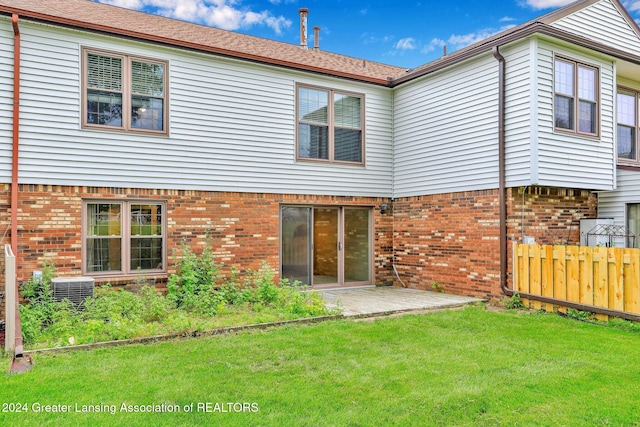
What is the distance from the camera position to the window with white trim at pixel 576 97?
864 centimetres

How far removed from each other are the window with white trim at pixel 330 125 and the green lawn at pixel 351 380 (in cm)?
513

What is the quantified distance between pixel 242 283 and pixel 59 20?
5.72 m

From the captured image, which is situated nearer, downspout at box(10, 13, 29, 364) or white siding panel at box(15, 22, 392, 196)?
downspout at box(10, 13, 29, 364)

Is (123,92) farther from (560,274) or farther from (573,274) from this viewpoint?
(573,274)

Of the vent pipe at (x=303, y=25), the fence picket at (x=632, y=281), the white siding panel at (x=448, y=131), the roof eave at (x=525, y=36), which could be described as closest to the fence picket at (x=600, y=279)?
the fence picket at (x=632, y=281)

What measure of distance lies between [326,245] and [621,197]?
6.36m

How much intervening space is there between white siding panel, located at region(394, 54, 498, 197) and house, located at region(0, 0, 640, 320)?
1.6 inches

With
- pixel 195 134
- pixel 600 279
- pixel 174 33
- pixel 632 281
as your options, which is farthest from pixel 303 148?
pixel 632 281

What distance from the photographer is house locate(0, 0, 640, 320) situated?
779cm

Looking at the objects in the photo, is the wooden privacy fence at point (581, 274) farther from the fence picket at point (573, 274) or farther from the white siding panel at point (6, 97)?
the white siding panel at point (6, 97)

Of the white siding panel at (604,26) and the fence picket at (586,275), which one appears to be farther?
the white siding panel at (604,26)

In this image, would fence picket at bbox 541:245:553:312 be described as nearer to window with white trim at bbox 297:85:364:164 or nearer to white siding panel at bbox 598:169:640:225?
white siding panel at bbox 598:169:640:225

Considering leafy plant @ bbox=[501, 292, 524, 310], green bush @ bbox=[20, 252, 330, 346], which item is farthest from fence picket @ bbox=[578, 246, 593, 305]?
green bush @ bbox=[20, 252, 330, 346]

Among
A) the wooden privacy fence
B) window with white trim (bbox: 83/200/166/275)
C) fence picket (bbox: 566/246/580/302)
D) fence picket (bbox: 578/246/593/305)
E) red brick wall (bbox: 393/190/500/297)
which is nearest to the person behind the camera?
the wooden privacy fence
